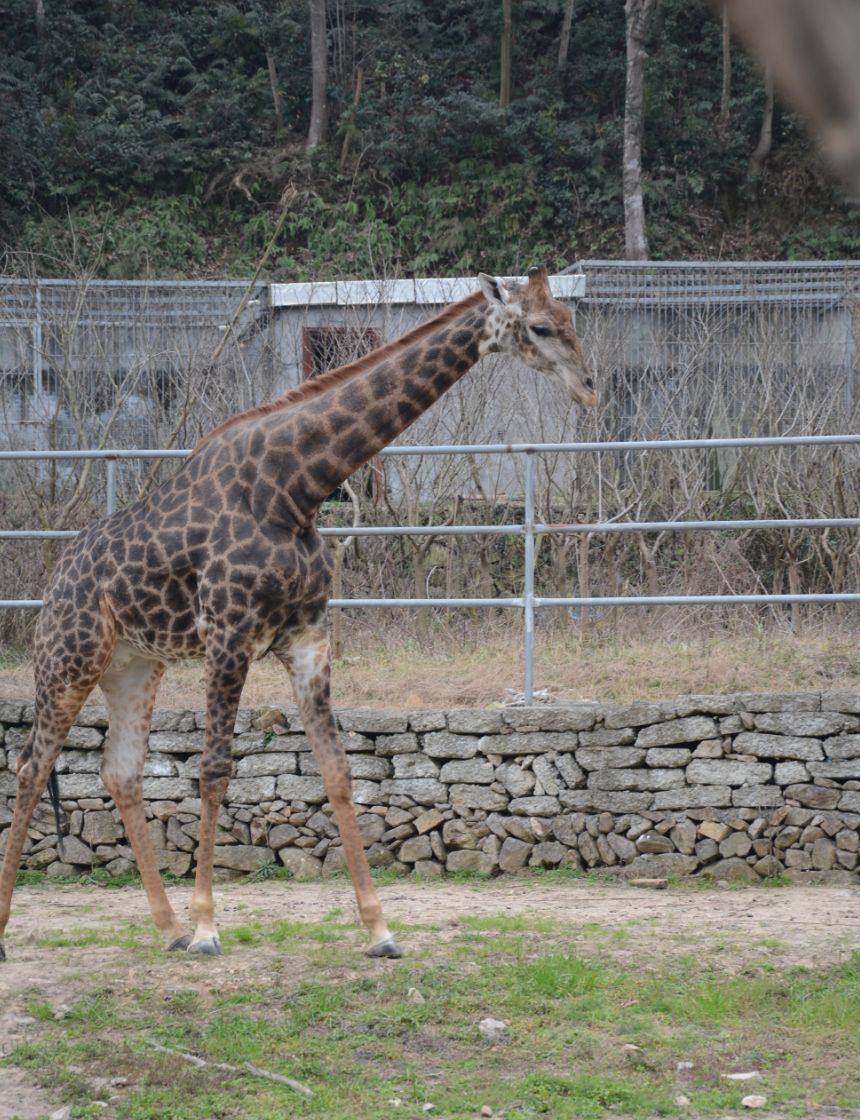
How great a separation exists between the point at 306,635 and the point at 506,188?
60.6 feet

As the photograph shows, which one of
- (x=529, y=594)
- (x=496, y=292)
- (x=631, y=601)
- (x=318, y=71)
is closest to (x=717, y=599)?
(x=631, y=601)

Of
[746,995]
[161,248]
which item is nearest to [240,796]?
[746,995]

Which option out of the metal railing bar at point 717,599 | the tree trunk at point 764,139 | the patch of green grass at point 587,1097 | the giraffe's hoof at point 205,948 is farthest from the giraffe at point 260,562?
the tree trunk at point 764,139

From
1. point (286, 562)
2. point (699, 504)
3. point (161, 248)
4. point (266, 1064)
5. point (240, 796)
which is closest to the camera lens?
point (266, 1064)

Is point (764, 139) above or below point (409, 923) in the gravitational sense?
above

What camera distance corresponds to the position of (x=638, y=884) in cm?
724

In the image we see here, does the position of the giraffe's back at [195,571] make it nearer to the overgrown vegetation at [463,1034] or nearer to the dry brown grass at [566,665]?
the overgrown vegetation at [463,1034]

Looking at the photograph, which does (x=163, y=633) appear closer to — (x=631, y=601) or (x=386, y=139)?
(x=631, y=601)

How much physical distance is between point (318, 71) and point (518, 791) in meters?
19.4

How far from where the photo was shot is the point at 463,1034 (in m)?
4.86

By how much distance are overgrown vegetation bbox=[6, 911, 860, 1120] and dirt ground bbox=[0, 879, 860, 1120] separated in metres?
0.05

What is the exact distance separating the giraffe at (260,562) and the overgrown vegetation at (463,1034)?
1.44 ft

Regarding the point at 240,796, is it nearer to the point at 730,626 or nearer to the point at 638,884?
the point at 638,884

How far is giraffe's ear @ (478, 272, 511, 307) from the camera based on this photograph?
18.9 ft
